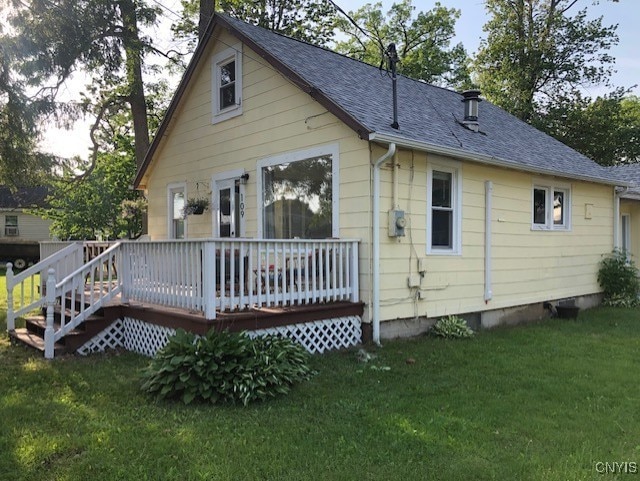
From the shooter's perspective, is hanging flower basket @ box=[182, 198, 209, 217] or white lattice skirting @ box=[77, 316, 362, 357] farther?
hanging flower basket @ box=[182, 198, 209, 217]

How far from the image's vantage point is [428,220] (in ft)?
25.0

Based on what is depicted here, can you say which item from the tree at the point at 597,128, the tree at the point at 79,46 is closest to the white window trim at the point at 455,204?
the tree at the point at 79,46

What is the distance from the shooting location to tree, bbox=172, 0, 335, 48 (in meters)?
20.4

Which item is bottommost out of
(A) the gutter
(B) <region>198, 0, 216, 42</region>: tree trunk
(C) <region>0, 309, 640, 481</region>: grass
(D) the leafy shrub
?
(C) <region>0, 309, 640, 481</region>: grass

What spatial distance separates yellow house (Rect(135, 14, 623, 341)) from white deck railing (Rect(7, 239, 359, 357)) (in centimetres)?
54

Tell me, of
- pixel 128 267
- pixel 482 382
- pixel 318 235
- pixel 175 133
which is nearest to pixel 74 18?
pixel 175 133

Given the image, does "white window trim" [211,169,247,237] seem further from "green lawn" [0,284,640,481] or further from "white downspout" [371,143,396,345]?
"green lawn" [0,284,640,481]

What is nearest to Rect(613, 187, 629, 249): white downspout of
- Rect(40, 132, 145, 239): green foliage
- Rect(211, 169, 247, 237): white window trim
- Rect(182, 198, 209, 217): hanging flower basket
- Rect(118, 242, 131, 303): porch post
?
Rect(211, 169, 247, 237): white window trim

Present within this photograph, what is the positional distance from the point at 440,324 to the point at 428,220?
1619mm

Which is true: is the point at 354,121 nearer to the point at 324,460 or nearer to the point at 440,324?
the point at 440,324

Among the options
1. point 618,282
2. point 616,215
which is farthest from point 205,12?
point 618,282

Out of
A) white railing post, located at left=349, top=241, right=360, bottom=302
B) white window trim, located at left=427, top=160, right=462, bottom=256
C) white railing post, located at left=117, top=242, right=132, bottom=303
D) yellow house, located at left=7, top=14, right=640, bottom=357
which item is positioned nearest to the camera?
yellow house, located at left=7, top=14, right=640, bottom=357

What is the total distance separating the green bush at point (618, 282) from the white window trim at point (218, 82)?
904 cm

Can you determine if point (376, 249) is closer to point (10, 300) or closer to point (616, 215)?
point (10, 300)
